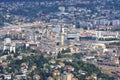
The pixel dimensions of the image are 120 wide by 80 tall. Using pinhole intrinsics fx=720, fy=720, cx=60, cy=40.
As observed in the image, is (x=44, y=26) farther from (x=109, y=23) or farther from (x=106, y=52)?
(x=106, y=52)

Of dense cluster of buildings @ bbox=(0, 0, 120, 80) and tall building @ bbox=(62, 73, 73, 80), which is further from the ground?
tall building @ bbox=(62, 73, 73, 80)

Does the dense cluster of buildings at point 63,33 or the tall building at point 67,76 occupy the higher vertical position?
the tall building at point 67,76

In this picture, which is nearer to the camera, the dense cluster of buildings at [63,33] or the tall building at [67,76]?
the tall building at [67,76]

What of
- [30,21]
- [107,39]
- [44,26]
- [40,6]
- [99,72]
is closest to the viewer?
[99,72]

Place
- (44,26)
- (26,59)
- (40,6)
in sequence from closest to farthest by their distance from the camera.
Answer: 1. (26,59)
2. (44,26)
3. (40,6)

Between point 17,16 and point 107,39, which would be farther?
point 17,16

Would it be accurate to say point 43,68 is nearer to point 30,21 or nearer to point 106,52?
point 106,52

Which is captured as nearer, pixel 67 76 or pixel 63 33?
pixel 67 76

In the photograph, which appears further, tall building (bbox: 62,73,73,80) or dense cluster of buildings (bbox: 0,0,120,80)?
dense cluster of buildings (bbox: 0,0,120,80)

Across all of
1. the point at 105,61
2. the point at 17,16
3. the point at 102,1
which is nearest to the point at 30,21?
the point at 17,16
